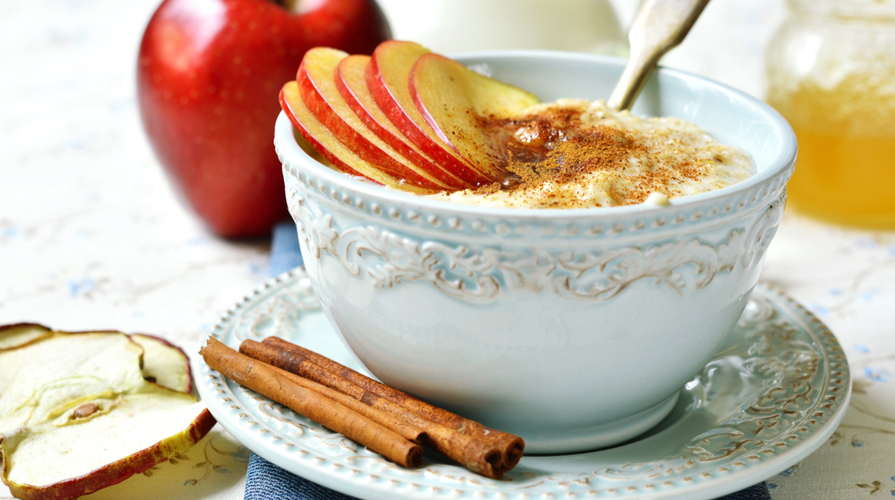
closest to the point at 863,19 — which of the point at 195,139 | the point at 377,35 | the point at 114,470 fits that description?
the point at 377,35

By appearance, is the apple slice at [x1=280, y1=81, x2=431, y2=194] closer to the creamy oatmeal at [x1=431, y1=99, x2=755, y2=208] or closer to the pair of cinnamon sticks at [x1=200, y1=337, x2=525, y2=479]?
the creamy oatmeal at [x1=431, y1=99, x2=755, y2=208]

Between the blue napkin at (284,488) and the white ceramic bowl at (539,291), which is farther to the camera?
the blue napkin at (284,488)

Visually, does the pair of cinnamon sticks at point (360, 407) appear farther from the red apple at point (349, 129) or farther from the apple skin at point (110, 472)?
the red apple at point (349, 129)

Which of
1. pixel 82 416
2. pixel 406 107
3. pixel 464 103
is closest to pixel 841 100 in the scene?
pixel 464 103

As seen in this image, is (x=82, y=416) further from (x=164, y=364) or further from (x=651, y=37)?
(x=651, y=37)

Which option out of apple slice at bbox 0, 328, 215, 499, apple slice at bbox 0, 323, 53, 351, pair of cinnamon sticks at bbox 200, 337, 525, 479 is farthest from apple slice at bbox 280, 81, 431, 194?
apple slice at bbox 0, 323, 53, 351

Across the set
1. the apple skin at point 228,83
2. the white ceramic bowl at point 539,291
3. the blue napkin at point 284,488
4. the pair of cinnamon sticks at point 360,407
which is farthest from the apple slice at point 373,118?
the apple skin at point 228,83
